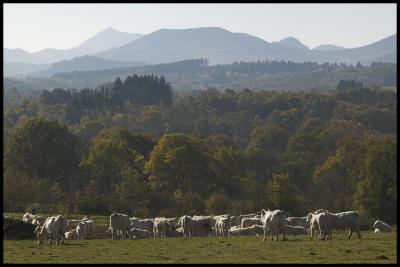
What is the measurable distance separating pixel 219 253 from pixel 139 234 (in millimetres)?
19038

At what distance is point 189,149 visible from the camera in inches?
3730

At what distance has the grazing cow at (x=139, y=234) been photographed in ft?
158

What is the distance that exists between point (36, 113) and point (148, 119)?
35295mm

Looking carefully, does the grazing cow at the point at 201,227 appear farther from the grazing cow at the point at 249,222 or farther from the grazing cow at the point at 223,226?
the grazing cow at the point at 249,222

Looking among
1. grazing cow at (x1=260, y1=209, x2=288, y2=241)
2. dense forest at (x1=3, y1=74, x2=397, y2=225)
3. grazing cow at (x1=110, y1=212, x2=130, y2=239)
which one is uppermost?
grazing cow at (x1=260, y1=209, x2=288, y2=241)

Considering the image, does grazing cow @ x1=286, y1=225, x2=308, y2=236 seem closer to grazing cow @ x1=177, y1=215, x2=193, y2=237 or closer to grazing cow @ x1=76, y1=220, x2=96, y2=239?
grazing cow @ x1=177, y1=215, x2=193, y2=237

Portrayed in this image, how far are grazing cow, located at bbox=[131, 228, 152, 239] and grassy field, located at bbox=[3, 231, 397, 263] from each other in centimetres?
1184

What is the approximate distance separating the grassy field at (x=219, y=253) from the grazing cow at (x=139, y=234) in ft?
38.8

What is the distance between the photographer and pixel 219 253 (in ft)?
98.9

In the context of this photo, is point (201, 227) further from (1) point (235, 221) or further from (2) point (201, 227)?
(1) point (235, 221)

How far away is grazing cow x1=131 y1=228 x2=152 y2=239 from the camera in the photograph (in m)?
48.1

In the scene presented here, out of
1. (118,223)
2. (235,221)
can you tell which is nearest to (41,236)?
(118,223)

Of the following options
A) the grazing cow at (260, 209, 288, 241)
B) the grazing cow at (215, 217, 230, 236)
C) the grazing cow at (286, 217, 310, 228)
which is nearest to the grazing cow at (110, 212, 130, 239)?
the grazing cow at (215, 217, 230, 236)

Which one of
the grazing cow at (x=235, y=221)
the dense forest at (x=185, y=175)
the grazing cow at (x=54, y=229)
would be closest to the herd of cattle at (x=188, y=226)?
the grazing cow at (x=54, y=229)
